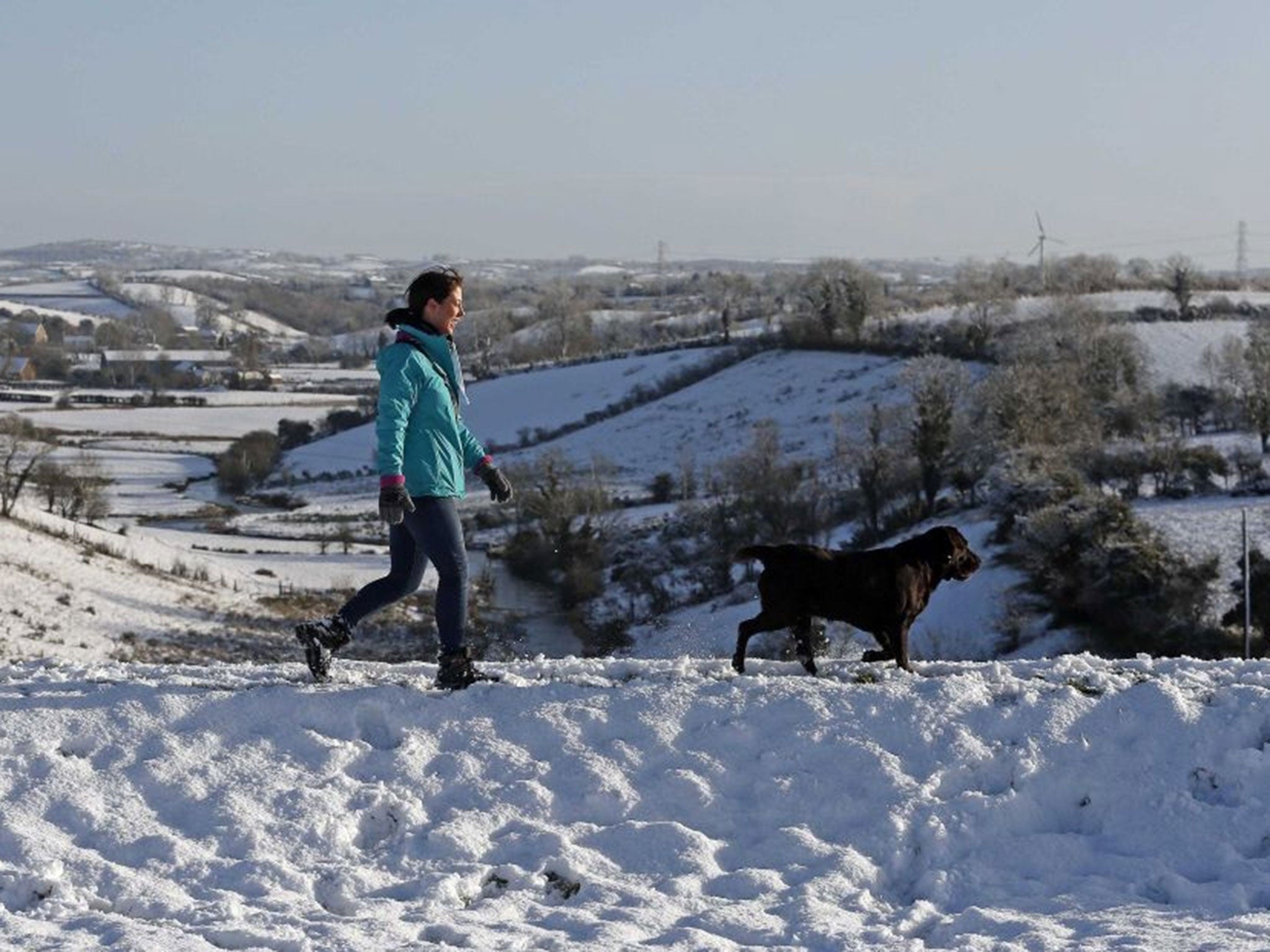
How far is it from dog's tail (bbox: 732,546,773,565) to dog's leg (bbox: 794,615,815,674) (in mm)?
458

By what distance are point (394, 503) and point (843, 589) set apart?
3.08 m

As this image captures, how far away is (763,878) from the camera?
7266 millimetres

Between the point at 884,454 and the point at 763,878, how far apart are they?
1877 inches

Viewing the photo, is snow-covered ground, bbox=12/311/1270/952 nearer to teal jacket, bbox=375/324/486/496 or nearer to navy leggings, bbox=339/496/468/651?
navy leggings, bbox=339/496/468/651

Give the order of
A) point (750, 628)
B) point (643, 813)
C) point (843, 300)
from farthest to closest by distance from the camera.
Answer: point (843, 300) < point (750, 628) < point (643, 813)

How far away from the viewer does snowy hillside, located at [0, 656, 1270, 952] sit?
22.2ft

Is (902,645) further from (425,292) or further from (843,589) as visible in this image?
(425,292)

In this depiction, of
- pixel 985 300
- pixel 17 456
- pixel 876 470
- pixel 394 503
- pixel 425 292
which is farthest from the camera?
pixel 985 300

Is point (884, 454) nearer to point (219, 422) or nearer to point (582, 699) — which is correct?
point (582, 699)

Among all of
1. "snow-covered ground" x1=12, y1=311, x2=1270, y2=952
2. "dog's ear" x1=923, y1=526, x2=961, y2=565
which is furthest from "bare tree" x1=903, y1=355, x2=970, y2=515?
"snow-covered ground" x1=12, y1=311, x2=1270, y2=952

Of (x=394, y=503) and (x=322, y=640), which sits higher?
(x=394, y=503)

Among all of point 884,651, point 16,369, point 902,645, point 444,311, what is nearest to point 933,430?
point 884,651

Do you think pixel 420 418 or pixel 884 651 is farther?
pixel 884 651

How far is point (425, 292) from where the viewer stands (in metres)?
9.36
